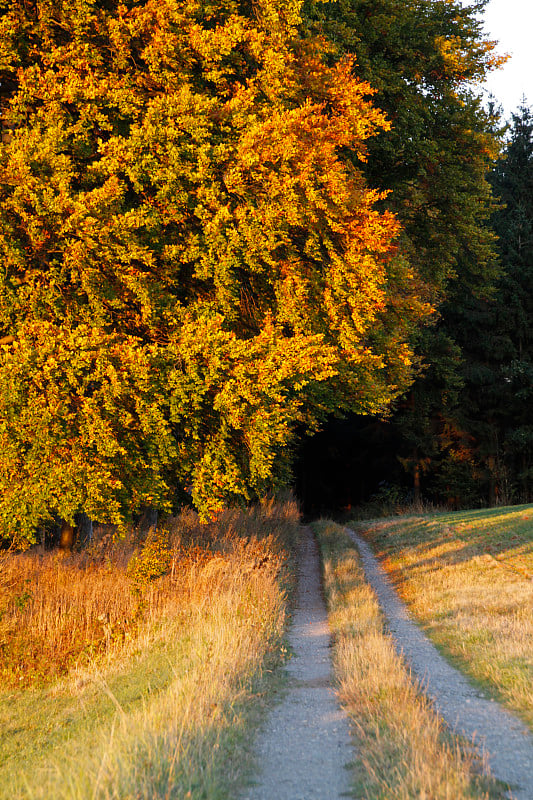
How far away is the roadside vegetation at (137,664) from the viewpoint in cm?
473

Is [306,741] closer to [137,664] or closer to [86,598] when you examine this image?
[137,664]

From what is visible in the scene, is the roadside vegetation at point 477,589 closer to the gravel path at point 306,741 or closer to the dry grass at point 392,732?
the dry grass at point 392,732

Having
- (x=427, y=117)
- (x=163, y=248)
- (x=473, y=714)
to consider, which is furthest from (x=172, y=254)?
(x=427, y=117)

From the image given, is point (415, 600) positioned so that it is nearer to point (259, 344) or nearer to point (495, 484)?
point (259, 344)

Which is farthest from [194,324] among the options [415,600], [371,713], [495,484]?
[495,484]

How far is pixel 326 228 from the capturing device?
37.7 ft

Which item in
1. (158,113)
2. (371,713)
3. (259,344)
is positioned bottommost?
(371,713)

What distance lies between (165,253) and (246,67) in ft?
12.8

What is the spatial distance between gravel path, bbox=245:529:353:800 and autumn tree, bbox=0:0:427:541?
2.98 m

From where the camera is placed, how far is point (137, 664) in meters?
8.95

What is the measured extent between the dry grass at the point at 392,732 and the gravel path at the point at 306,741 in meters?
0.15

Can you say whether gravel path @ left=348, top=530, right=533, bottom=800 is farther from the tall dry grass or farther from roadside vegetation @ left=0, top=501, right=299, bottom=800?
Result: the tall dry grass

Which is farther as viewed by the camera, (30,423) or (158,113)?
(158,113)

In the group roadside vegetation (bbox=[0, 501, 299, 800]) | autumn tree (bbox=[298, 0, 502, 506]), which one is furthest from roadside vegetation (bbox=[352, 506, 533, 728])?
autumn tree (bbox=[298, 0, 502, 506])
